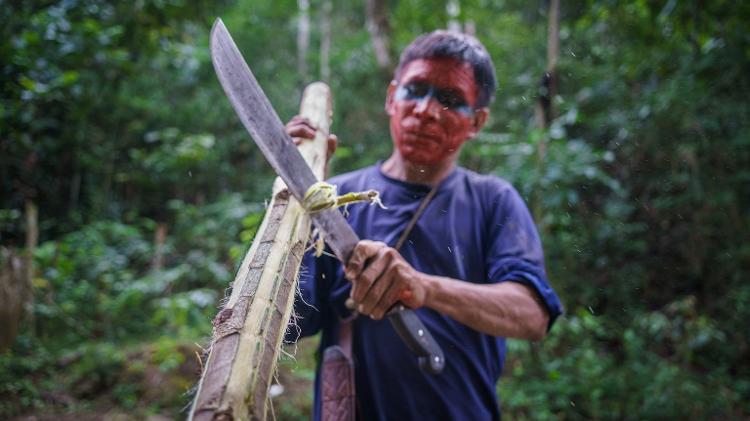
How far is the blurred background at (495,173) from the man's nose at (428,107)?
1.47 meters

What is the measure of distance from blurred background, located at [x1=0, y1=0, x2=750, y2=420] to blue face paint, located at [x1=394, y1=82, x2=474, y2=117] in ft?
4.72

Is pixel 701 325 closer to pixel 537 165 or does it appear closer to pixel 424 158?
pixel 537 165

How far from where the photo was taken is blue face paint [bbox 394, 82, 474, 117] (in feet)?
5.36

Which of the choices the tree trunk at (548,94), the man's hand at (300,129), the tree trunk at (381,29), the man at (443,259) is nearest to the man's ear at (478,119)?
the man at (443,259)

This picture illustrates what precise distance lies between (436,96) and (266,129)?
0.71m

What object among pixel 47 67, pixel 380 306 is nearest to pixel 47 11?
pixel 47 67

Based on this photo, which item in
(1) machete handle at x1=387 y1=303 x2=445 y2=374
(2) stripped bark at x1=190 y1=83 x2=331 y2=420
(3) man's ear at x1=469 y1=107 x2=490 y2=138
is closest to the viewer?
(2) stripped bark at x1=190 y1=83 x2=331 y2=420

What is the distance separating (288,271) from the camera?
999 mm

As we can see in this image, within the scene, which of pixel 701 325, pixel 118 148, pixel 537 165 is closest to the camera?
pixel 537 165

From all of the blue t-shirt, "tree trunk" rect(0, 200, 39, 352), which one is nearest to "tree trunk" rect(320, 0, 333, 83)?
"tree trunk" rect(0, 200, 39, 352)

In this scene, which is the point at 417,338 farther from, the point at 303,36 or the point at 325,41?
the point at 303,36

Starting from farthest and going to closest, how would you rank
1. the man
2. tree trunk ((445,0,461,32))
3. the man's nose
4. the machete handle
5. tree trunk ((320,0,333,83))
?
tree trunk ((320,0,333,83)) → tree trunk ((445,0,461,32)) → the man's nose → the man → the machete handle

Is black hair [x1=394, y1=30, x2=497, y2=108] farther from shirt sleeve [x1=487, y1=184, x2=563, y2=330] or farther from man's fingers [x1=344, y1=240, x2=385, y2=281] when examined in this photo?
man's fingers [x1=344, y1=240, x2=385, y2=281]

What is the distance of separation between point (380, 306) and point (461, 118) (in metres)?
0.70
